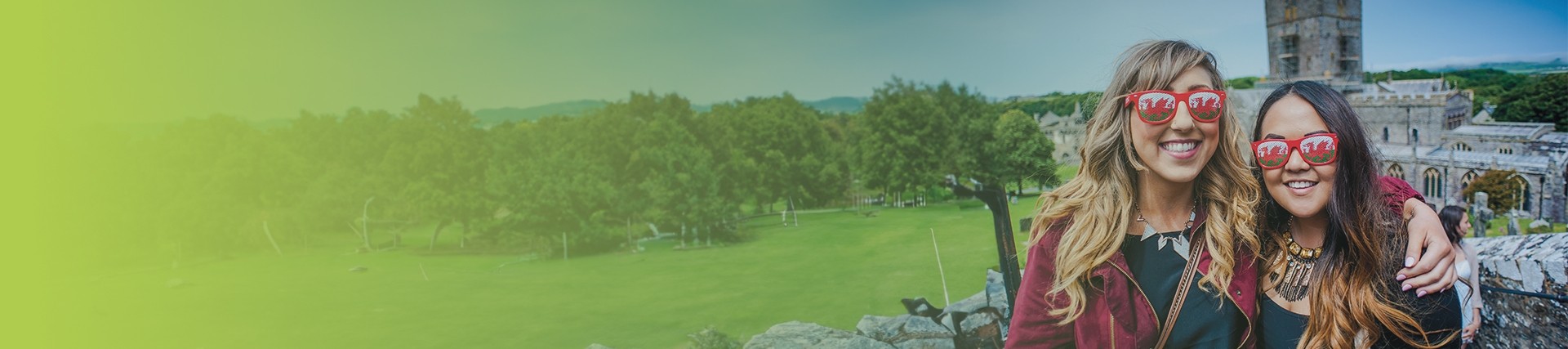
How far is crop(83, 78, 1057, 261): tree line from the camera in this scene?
7975mm

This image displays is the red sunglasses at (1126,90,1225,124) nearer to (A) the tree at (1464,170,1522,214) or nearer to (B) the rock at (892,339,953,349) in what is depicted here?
(B) the rock at (892,339,953,349)

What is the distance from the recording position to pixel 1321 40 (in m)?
17.5

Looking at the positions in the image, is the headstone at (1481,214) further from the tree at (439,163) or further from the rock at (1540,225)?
the tree at (439,163)

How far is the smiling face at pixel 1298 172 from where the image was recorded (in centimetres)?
161

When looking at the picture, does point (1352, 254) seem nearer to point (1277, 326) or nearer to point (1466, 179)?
point (1277, 326)

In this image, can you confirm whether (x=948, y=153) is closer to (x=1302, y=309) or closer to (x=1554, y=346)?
(x=1554, y=346)

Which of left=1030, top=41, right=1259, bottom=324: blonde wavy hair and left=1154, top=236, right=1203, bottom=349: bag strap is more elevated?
left=1030, top=41, right=1259, bottom=324: blonde wavy hair

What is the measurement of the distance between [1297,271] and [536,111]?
959 cm

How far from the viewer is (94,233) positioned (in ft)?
23.1

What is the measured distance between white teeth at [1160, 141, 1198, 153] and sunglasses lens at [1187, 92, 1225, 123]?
2.2 inches

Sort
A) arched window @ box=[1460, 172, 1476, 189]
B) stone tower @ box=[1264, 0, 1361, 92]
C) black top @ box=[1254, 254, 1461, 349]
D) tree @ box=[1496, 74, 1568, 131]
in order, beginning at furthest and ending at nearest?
1. stone tower @ box=[1264, 0, 1361, 92]
2. tree @ box=[1496, 74, 1568, 131]
3. arched window @ box=[1460, 172, 1476, 189]
4. black top @ box=[1254, 254, 1461, 349]

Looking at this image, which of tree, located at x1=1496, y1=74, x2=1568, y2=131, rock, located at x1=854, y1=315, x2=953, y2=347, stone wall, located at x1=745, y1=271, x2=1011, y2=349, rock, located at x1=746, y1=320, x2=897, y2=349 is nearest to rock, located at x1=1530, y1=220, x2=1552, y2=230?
tree, located at x1=1496, y1=74, x2=1568, y2=131

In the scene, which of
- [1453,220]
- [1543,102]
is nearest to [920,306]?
[1453,220]

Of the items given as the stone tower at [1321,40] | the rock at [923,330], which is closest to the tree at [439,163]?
the rock at [923,330]
